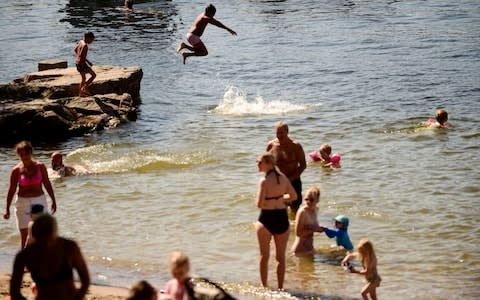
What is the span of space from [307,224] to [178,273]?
4743 mm

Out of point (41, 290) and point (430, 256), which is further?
point (430, 256)

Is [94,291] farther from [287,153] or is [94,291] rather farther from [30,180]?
[287,153]

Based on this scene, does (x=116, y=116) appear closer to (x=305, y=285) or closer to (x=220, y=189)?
(x=220, y=189)

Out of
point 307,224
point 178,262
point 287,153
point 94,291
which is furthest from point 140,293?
point 287,153

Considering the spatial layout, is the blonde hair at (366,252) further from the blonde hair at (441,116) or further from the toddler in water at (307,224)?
the blonde hair at (441,116)

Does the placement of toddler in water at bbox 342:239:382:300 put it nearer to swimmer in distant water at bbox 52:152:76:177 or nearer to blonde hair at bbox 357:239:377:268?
blonde hair at bbox 357:239:377:268

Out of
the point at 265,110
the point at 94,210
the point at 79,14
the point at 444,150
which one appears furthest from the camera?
the point at 79,14

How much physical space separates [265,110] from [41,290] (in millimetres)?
17212

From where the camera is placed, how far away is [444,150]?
64.9 feet

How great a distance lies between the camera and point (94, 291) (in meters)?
11.4

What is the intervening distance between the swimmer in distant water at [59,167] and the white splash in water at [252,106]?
714cm

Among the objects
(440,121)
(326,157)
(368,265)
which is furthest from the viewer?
(440,121)

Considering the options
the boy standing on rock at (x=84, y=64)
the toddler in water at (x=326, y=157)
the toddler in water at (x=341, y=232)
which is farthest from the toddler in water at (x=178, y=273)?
the boy standing on rock at (x=84, y=64)

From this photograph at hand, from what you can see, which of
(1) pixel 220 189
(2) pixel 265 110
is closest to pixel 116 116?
(2) pixel 265 110
